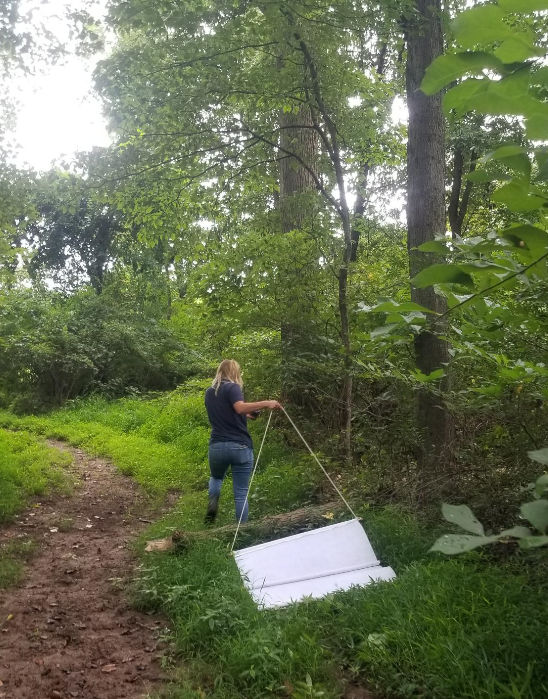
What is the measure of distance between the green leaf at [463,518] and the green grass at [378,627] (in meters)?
1.36

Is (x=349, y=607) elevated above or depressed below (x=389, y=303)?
below

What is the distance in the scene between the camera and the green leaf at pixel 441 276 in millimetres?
879

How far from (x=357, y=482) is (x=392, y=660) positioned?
8.66ft

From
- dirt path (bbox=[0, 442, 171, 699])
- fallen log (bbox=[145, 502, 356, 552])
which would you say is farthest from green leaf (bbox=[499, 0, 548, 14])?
fallen log (bbox=[145, 502, 356, 552])

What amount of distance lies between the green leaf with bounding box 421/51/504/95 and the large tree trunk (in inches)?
171

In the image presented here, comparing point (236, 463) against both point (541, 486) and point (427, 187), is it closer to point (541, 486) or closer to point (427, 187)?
point (427, 187)

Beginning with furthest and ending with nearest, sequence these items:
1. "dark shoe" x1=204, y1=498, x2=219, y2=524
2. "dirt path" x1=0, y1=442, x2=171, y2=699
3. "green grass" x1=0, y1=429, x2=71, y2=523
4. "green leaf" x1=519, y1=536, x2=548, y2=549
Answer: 1. "green grass" x1=0, y1=429, x2=71, y2=523
2. "dark shoe" x1=204, y1=498, x2=219, y2=524
3. "dirt path" x1=0, y1=442, x2=171, y2=699
4. "green leaf" x1=519, y1=536, x2=548, y2=549

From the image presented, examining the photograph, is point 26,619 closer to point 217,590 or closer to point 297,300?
point 217,590

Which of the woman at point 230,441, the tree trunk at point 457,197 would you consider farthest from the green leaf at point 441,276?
the tree trunk at point 457,197

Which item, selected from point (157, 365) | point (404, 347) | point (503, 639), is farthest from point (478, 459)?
point (157, 365)

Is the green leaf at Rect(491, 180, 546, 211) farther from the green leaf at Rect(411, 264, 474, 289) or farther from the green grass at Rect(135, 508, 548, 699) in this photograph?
the green grass at Rect(135, 508, 548, 699)

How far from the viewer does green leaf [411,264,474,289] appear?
2.88 ft

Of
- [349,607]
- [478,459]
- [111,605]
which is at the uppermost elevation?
[478,459]

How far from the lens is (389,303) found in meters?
1.03
